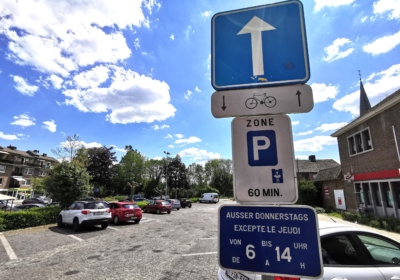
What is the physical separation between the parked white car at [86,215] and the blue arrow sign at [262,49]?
1315cm

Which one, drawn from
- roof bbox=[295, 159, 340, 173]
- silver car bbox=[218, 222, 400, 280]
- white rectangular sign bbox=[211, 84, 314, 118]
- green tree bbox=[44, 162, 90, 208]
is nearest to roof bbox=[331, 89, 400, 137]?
silver car bbox=[218, 222, 400, 280]

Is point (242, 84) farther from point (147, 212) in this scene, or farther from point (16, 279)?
point (147, 212)

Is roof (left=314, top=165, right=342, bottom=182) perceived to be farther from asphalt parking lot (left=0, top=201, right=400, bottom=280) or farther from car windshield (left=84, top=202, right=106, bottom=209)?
car windshield (left=84, top=202, right=106, bottom=209)

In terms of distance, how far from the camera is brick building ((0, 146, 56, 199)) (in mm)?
43812

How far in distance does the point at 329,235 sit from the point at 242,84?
2.93m

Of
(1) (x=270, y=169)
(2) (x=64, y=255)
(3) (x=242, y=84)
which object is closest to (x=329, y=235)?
(1) (x=270, y=169)

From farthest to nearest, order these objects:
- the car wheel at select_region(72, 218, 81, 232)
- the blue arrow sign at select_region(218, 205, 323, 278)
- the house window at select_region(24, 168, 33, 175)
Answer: the house window at select_region(24, 168, 33, 175), the car wheel at select_region(72, 218, 81, 232), the blue arrow sign at select_region(218, 205, 323, 278)

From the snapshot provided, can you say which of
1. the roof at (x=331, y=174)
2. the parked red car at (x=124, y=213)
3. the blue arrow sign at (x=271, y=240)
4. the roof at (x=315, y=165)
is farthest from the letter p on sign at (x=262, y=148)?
the roof at (x=315, y=165)

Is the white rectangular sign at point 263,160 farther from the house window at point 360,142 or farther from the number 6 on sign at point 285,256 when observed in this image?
the house window at point 360,142

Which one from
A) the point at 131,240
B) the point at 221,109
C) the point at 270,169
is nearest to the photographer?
the point at 270,169

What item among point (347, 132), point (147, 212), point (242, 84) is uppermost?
point (347, 132)

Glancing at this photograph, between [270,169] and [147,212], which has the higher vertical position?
[270,169]

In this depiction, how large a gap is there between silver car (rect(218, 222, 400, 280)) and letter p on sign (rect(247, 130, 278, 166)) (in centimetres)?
217

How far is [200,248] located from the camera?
8141 mm
